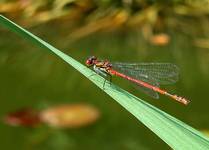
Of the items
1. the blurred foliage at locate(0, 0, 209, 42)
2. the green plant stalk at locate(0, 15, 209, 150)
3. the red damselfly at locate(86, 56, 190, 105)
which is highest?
the blurred foliage at locate(0, 0, 209, 42)

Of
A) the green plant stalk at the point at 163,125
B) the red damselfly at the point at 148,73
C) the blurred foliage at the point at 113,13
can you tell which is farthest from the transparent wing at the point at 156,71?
the blurred foliage at the point at 113,13

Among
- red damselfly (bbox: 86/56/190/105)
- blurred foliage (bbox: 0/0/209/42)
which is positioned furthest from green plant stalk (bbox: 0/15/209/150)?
blurred foliage (bbox: 0/0/209/42)

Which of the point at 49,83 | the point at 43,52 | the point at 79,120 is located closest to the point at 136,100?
the point at 79,120

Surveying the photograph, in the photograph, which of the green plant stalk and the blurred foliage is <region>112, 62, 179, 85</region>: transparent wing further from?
the blurred foliage

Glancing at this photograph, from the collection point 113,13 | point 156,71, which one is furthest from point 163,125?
point 113,13

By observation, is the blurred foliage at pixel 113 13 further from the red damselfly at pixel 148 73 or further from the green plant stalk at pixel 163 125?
the green plant stalk at pixel 163 125

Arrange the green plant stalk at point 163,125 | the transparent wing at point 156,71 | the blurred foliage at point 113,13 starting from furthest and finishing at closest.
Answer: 1. the blurred foliage at point 113,13
2. the transparent wing at point 156,71
3. the green plant stalk at point 163,125

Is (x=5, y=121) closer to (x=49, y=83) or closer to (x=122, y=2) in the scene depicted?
(x=49, y=83)

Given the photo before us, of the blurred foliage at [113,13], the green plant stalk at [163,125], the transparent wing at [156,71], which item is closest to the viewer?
the green plant stalk at [163,125]

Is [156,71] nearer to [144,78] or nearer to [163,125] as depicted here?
[144,78]
